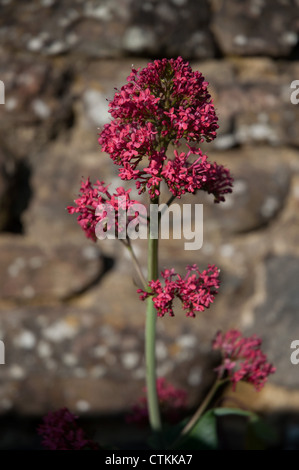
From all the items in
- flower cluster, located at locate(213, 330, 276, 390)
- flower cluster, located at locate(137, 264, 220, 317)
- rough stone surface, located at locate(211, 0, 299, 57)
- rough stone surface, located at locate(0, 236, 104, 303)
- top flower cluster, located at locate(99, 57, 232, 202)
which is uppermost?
rough stone surface, located at locate(211, 0, 299, 57)

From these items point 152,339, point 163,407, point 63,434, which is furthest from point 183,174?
point 163,407

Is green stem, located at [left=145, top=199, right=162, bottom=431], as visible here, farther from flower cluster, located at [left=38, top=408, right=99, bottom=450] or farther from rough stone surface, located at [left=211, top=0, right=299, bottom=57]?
rough stone surface, located at [left=211, top=0, right=299, bottom=57]

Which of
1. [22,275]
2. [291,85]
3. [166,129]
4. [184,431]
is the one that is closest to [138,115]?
[166,129]

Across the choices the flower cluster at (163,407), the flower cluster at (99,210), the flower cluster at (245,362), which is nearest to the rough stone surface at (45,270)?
Result: the flower cluster at (163,407)

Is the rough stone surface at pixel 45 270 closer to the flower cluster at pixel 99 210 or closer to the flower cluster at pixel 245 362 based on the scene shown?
the flower cluster at pixel 245 362

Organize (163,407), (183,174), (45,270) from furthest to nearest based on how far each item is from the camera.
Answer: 1. (45,270)
2. (163,407)
3. (183,174)

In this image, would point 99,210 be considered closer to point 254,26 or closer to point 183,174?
point 183,174

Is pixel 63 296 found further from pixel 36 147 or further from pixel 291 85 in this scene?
pixel 291 85

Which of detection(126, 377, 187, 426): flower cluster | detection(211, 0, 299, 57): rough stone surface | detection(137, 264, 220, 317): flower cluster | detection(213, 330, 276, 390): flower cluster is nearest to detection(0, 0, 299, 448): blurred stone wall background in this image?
detection(211, 0, 299, 57): rough stone surface
